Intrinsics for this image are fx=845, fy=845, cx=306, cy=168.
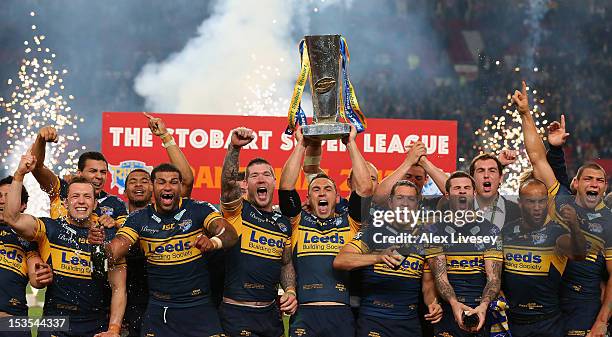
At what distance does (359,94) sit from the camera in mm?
26125

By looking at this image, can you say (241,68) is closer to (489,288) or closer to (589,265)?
(589,265)

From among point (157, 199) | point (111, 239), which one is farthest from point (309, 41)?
point (111, 239)

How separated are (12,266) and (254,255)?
2.18 meters

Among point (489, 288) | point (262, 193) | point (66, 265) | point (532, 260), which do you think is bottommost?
point (489, 288)

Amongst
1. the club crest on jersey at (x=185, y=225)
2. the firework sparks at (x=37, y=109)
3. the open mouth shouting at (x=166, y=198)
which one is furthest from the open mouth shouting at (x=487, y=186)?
the firework sparks at (x=37, y=109)

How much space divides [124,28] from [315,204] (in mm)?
21105

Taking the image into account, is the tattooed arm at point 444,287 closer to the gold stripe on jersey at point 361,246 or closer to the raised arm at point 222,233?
the gold stripe on jersey at point 361,246

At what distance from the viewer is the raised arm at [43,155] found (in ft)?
24.5

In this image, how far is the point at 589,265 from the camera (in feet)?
24.4

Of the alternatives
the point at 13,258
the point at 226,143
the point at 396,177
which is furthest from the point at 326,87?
the point at 226,143

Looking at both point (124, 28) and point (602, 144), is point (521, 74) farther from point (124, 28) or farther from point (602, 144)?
point (124, 28)

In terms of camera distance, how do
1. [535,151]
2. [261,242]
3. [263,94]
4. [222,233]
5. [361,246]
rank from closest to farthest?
[222,233] < [361,246] < [261,242] < [535,151] < [263,94]

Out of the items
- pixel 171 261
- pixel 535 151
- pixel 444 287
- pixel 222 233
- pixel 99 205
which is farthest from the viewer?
pixel 99 205

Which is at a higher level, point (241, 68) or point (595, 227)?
point (241, 68)
